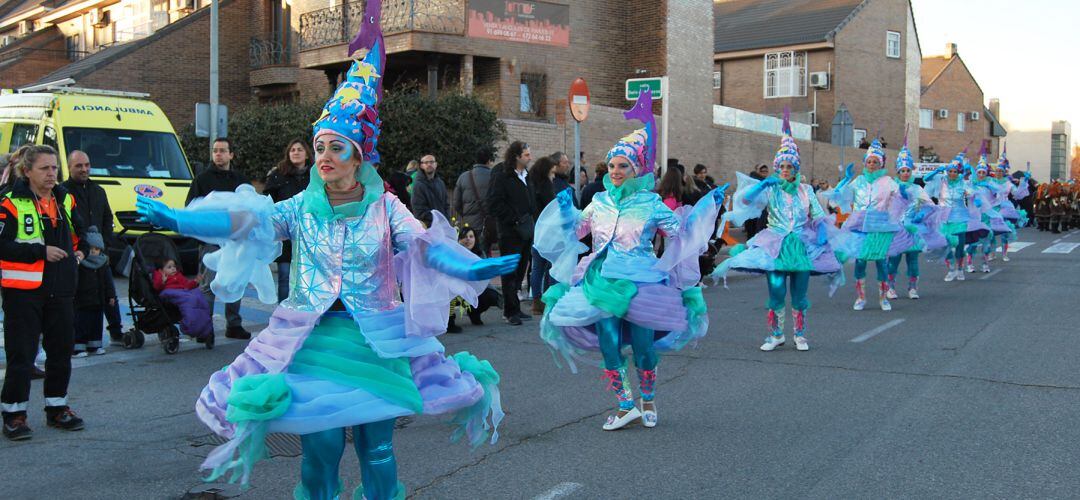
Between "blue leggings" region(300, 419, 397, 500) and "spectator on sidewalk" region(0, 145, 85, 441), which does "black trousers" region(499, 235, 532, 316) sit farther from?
"blue leggings" region(300, 419, 397, 500)

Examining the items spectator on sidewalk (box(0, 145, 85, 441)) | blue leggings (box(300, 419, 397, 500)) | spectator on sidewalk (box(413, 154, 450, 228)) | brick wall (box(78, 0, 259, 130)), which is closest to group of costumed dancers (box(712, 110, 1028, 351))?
spectator on sidewalk (box(413, 154, 450, 228))

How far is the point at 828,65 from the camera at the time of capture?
42531mm

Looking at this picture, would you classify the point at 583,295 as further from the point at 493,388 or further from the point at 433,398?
the point at 433,398

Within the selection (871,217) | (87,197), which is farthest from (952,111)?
(87,197)

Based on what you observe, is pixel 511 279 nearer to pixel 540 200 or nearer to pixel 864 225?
pixel 540 200

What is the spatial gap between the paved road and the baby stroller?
23cm

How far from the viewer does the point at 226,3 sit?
30.6 m

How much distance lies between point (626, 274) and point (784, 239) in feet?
11.6

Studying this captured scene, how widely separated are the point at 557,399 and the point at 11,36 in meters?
45.5

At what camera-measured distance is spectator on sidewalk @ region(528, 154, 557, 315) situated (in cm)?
1261

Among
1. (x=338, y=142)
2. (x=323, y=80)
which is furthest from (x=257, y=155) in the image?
(x=338, y=142)

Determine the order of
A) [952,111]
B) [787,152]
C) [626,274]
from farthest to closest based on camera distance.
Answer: [952,111] → [787,152] → [626,274]

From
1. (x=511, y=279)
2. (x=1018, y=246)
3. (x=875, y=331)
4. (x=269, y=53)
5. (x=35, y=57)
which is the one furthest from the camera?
(x=35, y=57)

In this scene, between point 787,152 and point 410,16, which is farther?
point 410,16
